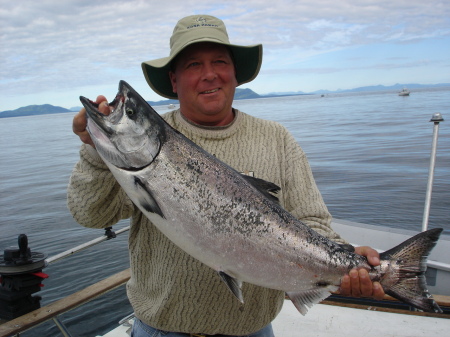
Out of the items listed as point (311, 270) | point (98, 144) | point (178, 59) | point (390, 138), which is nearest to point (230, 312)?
point (311, 270)

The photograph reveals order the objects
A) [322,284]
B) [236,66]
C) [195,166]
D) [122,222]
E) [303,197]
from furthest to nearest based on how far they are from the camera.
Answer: [122,222]
[236,66]
[303,197]
[322,284]
[195,166]

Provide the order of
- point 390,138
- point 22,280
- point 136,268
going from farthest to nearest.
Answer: point 390,138, point 22,280, point 136,268

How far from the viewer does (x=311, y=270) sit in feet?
8.14

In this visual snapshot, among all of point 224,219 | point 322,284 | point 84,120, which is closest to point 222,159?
point 224,219

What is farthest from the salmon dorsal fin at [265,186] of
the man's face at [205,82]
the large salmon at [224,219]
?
the man's face at [205,82]

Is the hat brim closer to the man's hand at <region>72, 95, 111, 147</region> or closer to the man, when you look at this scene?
the man

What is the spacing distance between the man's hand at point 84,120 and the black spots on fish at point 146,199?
381 mm

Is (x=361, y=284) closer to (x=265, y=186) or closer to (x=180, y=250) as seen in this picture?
(x=265, y=186)

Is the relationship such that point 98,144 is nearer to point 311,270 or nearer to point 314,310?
point 311,270

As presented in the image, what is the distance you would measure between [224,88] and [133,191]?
0.94m

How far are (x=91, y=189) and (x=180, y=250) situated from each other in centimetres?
67

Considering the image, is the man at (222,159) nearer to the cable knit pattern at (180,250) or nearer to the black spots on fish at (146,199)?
the cable knit pattern at (180,250)

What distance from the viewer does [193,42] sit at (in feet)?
8.44

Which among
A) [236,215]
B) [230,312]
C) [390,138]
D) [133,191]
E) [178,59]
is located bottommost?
[390,138]
